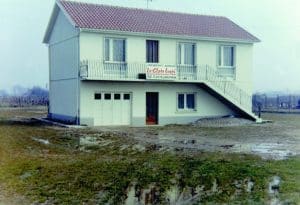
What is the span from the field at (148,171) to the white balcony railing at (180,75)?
792cm

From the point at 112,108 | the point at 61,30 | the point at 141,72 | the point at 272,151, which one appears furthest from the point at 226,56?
the point at 272,151

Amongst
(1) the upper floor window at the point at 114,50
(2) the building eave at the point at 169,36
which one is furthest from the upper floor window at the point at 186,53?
(1) the upper floor window at the point at 114,50

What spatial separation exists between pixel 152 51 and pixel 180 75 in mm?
2222

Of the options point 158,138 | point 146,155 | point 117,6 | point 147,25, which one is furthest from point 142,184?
point 117,6

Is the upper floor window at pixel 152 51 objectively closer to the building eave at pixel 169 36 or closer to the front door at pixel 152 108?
the building eave at pixel 169 36

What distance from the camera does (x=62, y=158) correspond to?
13.7 metres

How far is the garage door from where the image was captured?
26734 millimetres

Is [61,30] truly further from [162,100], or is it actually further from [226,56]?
[226,56]

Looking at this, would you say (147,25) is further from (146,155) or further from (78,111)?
(146,155)

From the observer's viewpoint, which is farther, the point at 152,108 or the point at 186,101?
the point at 186,101

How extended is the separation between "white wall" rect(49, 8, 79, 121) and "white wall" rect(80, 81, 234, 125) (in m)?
0.72

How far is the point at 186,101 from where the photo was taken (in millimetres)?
29406

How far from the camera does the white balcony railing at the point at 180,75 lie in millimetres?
25953

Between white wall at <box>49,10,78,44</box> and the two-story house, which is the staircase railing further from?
white wall at <box>49,10,78,44</box>
